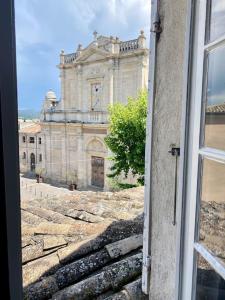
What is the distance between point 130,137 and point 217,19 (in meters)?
7.19

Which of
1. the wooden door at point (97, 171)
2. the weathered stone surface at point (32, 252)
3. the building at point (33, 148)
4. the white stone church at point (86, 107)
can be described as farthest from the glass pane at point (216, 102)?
the building at point (33, 148)

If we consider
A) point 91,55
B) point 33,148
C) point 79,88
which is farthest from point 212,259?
point 33,148

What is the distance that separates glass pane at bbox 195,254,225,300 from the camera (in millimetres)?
708

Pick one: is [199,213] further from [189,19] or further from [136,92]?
[136,92]

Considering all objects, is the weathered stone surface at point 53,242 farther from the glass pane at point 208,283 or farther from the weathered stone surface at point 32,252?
the glass pane at point 208,283

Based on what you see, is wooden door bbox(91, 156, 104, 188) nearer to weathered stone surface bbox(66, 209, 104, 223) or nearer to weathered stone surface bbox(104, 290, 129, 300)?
weathered stone surface bbox(66, 209, 104, 223)

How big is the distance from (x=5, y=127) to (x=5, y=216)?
143 millimetres

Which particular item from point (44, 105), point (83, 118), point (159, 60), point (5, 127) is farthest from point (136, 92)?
point (5, 127)

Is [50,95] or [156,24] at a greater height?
[50,95]

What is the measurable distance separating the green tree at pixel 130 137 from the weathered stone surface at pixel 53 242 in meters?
6.08

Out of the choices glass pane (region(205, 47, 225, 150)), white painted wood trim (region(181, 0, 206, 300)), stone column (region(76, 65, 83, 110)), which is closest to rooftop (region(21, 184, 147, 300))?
white painted wood trim (region(181, 0, 206, 300))

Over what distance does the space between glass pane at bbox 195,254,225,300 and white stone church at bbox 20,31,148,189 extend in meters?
10.2

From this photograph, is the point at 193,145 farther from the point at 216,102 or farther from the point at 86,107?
the point at 86,107

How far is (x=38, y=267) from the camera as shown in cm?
134
